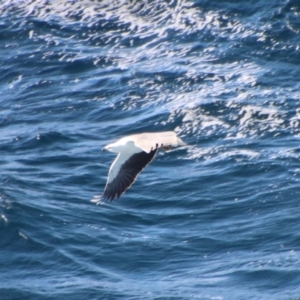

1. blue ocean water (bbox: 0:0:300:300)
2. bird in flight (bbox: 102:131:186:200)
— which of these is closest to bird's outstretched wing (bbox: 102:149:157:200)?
bird in flight (bbox: 102:131:186:200)

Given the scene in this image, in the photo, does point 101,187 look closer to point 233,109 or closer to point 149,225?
point 149,225

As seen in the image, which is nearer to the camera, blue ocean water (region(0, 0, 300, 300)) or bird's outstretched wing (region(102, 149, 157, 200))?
bird's outstretched wing (region(102, 149, 157, 200))

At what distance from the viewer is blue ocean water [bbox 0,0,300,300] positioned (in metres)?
14.2

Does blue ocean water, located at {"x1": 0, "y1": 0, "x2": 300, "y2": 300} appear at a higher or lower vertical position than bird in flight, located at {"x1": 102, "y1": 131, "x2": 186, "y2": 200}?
lower

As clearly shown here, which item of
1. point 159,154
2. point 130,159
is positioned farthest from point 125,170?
point 159,154

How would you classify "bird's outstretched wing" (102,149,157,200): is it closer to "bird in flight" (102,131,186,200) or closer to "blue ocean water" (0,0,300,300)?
"bird in flight" (102,131,186,200)

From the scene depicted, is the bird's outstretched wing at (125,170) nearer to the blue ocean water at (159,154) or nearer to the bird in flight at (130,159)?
the bird in flight at (130,159)

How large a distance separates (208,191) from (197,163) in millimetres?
839

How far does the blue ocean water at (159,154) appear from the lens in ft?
46.5

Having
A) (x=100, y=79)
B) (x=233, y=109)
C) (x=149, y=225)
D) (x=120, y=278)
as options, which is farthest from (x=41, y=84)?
(x=120, y=278)

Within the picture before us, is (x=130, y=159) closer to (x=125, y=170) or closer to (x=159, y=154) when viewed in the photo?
(x=125, y=170)

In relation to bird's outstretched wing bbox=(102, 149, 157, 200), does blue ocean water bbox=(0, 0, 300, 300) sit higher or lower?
lower

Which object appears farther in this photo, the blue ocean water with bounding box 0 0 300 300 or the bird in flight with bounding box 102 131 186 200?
the blue ocean water with bounding box 0 0 300 300

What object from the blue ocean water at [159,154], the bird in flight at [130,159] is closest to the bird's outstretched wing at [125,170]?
the bird in flight at [130,159]
